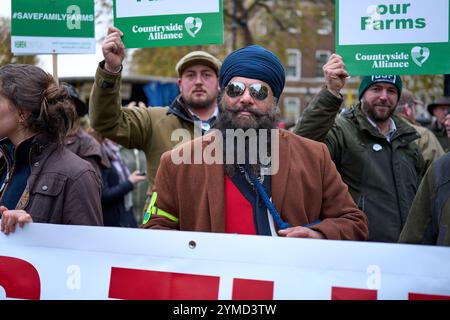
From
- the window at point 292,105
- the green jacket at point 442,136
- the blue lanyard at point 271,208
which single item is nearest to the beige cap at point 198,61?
the blue lanyard at point 271,208

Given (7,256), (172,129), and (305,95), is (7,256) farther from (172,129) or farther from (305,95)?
(305,95)

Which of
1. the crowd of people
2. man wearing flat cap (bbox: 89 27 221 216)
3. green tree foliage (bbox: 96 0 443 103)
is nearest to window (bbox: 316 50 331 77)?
green tree foliage (bbox: 96 0 443 103)

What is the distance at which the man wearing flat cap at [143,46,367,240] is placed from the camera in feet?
10.8

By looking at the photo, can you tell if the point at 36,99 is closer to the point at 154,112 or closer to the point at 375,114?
the point at 154,112

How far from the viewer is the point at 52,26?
494cm

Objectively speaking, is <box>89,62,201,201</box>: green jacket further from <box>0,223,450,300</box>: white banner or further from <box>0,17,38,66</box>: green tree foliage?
<box>0,17,38,66</box>: green tree foliage

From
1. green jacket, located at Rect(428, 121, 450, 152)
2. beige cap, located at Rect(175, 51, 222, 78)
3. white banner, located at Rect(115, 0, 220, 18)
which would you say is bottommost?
green jacket, located at Rect(428, 121, 450, 152)

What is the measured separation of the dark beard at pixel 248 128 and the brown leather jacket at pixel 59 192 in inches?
28.7

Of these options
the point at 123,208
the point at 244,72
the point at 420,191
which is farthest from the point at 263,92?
the point at 123,208

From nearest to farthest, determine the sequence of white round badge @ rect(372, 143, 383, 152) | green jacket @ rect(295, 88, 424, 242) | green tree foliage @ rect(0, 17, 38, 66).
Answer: green jacket @ rect(295, 88, 424, 242) → white round badge @ rect(372, 143, 383, 152) → green tree foliage @ rect(0, 17, 38, 66)

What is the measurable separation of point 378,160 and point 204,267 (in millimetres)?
2508

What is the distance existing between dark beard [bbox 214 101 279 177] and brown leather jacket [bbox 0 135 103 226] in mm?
729

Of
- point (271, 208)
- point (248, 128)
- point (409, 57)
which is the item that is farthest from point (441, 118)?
point (271, 208)
